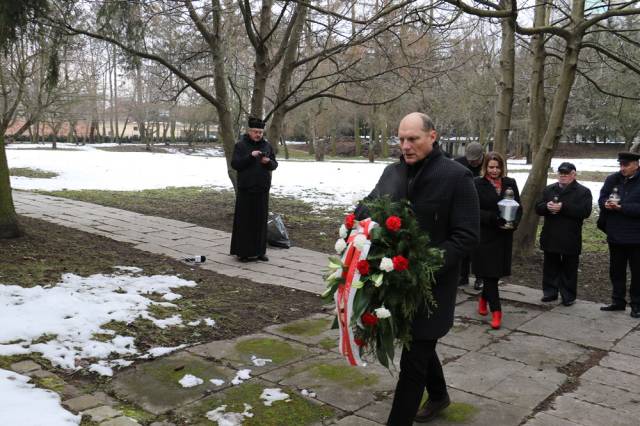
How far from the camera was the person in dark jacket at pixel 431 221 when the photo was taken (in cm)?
317

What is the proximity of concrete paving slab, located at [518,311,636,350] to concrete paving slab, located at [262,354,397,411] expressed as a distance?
202cm

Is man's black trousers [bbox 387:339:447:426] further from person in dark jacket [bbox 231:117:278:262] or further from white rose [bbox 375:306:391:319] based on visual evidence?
person in dark jacket [bbox 231:117:278:262]

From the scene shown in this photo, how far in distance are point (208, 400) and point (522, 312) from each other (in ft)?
12.3

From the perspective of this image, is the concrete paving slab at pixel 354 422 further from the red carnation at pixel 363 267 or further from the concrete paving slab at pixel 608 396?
the concrete paving slab at pixel 608 396

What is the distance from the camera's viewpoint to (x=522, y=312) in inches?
243

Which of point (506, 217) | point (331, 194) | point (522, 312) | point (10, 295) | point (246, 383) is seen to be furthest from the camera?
point (331, 194)

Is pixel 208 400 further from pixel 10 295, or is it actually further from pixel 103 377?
pixel 10 295

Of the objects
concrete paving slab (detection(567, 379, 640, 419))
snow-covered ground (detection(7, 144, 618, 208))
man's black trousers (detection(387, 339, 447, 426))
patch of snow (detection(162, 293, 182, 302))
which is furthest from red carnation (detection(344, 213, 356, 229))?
snow-covered ground (detection(7, 144, 618, 208))

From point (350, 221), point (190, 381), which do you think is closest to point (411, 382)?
point (350, 221)

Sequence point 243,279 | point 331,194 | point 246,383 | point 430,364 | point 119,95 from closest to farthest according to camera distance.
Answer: point 430,364
point 246,383
point 243,279
point 331,194
point 119,95

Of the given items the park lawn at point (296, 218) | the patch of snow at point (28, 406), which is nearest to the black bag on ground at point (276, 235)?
the park lawn at point (296, 218)

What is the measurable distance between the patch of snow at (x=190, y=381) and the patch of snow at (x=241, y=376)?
0.23 m

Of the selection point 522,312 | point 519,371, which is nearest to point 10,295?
point 519,371

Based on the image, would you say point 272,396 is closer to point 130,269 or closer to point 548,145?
point 130,269
